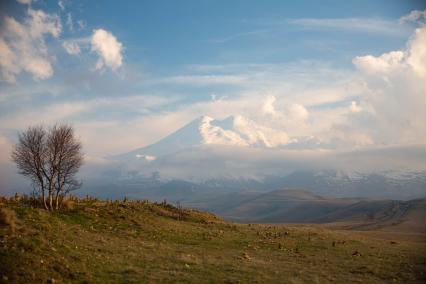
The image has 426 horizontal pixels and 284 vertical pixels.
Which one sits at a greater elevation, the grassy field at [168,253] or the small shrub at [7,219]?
the small shrub at [7,219]

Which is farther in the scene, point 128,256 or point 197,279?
point 128,256

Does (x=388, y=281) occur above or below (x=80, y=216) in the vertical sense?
below

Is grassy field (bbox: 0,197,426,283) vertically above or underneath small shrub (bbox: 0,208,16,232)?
underneath

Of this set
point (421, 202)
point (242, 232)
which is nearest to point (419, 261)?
point (242, 232)

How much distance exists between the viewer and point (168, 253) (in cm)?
2762

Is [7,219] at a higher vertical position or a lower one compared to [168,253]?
higher

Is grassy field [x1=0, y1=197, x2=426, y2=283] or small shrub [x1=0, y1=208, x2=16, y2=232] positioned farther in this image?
small shrub [x1=0, y1=208, x2=16, y2=232]

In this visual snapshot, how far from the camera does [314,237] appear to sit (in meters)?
42.3

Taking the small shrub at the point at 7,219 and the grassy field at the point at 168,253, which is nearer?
the grassy field at the point at 168,253

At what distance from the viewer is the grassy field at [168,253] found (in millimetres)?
19734

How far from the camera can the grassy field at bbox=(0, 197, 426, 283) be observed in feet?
64.7

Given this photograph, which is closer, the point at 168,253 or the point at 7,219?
the point at 7,219

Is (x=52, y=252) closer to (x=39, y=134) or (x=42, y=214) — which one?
(x=42, y=214)

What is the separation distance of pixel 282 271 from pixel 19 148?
1109 inches
